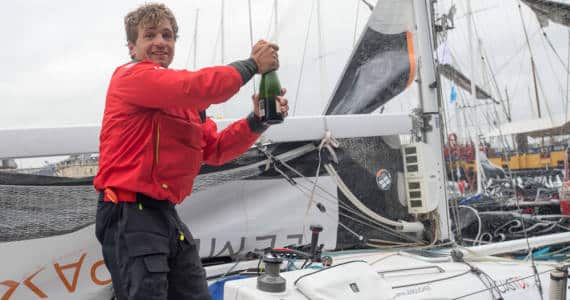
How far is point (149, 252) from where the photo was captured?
1.63m

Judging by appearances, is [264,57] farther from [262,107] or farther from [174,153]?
[174,153]

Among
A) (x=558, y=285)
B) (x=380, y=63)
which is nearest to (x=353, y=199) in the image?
(x=380, y=63)

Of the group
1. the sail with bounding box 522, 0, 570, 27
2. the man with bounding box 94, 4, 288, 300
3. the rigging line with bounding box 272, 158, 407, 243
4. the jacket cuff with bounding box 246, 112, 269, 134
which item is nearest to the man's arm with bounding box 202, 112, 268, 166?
the jacket cuff with bounding box 246, 112, 269, 134

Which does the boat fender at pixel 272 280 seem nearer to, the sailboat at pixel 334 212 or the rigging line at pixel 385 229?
the sailboat at pixel 334 212

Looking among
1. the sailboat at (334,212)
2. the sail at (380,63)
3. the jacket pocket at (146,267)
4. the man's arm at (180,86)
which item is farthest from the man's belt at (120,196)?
the sail at (380,63)

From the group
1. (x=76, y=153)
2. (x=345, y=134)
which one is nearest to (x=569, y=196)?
(x=345, y=134)

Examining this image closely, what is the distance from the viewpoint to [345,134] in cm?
292

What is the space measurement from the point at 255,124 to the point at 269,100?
160 millimetres

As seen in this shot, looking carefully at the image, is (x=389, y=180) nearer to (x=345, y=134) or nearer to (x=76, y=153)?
(x=345, y=134)

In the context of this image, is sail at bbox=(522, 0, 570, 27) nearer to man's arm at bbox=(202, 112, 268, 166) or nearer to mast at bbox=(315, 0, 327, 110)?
mast at bbox=(315, 0, 327, 110)

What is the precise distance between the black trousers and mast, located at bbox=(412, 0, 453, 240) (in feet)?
5.97

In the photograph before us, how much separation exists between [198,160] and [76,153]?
0.77m

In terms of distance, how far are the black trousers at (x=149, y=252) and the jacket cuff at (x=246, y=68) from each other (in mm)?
559

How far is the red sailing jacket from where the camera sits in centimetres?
157
